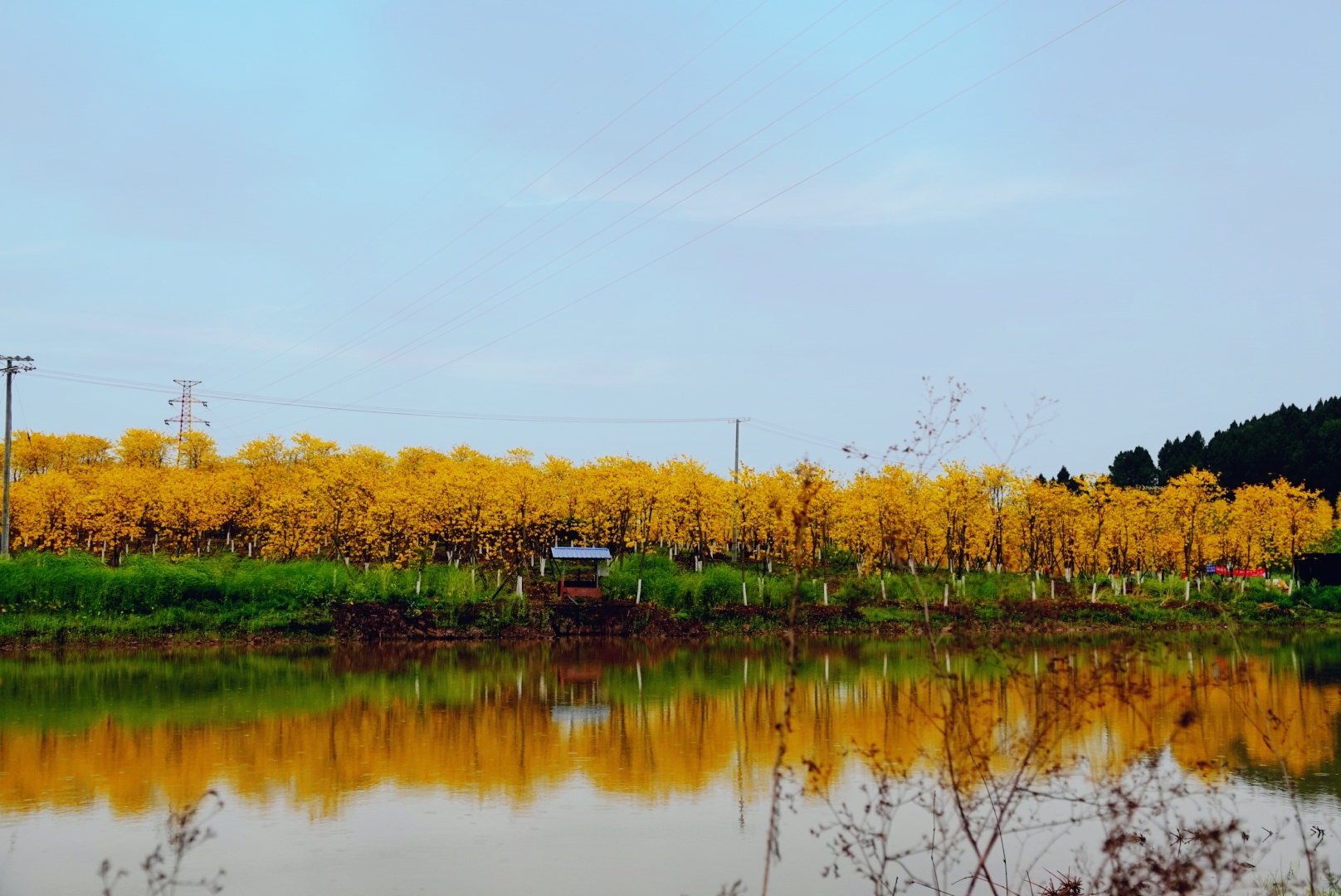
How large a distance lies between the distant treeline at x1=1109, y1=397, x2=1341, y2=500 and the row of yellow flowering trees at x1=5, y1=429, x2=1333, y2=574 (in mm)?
23457

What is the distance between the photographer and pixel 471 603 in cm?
3966

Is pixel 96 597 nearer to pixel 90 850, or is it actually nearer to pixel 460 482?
pixel 460 482

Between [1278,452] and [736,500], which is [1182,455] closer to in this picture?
[1278,452]

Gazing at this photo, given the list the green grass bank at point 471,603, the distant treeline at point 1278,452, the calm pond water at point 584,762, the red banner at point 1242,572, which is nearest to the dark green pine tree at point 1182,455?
the distant treeline at point 1278,452

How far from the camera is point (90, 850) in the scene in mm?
11125

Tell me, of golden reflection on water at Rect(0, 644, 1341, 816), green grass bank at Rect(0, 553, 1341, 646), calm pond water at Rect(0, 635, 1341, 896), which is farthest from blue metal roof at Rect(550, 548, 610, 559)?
calm pond water at Rect(0, 635, 1341, 896)

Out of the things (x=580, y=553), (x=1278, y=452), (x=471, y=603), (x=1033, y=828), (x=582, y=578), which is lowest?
(x=1033, y=828)

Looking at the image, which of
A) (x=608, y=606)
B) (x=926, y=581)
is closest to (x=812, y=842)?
(x=608, y=606)

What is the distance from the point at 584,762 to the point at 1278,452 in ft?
292

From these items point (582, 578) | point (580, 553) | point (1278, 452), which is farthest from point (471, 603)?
point (1278, 452)

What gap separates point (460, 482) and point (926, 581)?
20.6m

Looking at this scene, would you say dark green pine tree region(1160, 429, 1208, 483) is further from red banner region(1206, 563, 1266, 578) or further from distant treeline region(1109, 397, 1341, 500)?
red banner region(1206, 563, 1266, 578)

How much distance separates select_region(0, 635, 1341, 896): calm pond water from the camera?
9969 mm

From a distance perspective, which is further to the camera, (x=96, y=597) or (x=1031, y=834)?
(x=96, y=597)
